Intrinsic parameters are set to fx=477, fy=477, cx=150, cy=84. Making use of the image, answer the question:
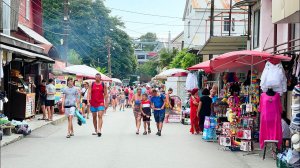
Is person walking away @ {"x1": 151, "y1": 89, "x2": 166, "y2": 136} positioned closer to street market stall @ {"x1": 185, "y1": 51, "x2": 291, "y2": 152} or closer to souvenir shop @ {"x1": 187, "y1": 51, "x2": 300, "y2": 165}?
souvenir shop @ {"x1": 187, "y1": 51, "x2": 300, "y2": 165}

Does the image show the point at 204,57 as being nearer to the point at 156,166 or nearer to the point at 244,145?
the point at 244,145

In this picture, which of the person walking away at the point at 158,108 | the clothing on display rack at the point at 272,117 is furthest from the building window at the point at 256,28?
the clothing on display rack at the point at 272,117

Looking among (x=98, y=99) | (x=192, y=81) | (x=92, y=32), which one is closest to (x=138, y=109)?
(x=98, y=99)

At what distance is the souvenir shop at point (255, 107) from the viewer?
1092 cm

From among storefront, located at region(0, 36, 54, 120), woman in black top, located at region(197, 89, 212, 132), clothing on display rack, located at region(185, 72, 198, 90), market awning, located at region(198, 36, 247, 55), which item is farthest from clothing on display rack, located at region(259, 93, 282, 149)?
clothing on display rack, located at region(185, 72, 198, 90)

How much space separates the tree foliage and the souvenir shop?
40.1m

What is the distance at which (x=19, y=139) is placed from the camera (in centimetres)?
1394

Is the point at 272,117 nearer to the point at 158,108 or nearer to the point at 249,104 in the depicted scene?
the point at 249,104

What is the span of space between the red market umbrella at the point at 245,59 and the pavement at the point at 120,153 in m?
2.38

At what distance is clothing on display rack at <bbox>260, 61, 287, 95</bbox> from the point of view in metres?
11.0

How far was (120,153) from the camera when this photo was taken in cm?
1139

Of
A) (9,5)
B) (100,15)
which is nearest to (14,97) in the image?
(9,5)

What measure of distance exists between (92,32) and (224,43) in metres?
41.1

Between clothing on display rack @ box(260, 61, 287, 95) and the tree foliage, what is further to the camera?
the tree foliage
